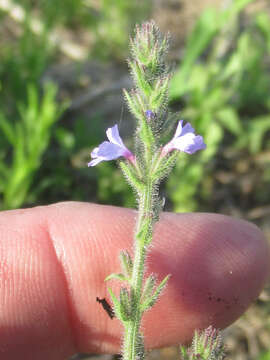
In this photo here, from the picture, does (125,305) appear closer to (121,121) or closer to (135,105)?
(135,105)

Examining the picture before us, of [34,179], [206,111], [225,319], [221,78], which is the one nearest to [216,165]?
[206,111]

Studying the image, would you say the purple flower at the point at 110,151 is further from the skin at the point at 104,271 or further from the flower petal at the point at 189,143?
the skin at the point at 104,271

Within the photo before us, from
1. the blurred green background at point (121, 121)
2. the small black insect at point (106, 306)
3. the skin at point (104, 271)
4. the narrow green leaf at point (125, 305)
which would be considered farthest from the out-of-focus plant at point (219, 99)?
the narrow green leaf at point (125, 305)

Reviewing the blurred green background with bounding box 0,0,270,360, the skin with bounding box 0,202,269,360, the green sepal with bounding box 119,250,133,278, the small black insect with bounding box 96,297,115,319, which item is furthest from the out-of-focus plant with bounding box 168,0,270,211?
the green sepal with bounding box 119,250,133,278

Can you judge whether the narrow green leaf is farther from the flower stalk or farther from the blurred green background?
the blurred green background

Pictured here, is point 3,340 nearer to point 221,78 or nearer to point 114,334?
point 114,334
